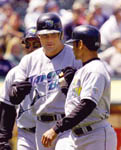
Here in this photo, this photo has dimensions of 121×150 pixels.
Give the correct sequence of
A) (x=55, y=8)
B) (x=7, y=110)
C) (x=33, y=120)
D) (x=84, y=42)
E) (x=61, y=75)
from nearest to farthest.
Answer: (x=84, y=42)
(x=61, y=75)
(x=33, y=120)
(x=7, y=110)
(x=55, y=8)

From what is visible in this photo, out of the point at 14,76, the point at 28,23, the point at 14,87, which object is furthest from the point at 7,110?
the point at 28,23

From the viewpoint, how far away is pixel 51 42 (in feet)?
13.0

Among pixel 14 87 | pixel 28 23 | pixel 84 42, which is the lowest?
pixel 14 87

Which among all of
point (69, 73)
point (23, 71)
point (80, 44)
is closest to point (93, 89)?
point (80, 44)

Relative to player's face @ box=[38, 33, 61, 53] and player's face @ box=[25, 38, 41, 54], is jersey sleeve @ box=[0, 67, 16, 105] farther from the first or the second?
player's face @ box=[38, 33, 61, 53]

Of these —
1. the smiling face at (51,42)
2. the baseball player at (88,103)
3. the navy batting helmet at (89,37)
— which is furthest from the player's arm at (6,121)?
the navy batting helmet at (89,37)

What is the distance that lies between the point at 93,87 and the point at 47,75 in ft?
2.96

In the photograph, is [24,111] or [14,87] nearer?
[14,87]

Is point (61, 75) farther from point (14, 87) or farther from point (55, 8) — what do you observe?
point (55, 8)

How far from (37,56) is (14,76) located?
0.46 m

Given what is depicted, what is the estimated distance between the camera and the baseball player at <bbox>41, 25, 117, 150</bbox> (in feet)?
10.3

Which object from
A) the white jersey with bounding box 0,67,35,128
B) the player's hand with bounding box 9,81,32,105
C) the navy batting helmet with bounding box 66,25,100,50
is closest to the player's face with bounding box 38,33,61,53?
the player's hand with bounding box 9,81,32,105

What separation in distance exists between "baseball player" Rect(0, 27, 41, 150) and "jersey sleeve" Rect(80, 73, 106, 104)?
3.88 ft

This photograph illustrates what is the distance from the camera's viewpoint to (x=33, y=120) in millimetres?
4234
